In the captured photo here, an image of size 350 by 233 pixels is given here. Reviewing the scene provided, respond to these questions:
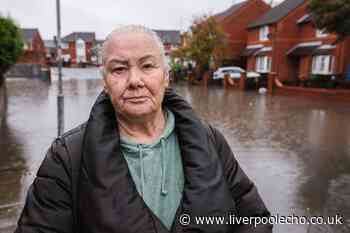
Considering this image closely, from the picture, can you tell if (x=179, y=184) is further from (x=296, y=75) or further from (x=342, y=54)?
(x=296, y=75)

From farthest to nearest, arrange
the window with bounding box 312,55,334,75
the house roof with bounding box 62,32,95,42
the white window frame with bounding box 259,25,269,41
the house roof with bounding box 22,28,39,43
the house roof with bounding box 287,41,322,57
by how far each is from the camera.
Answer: the house roof with bounding box 62,32,95,42
the house roof with bounding box 22,28,39,43
the white window frame with bounding box 259,25,269,41
the house roof with bounding box 287,41,322,57
the window with bounding box 312,55,334,75

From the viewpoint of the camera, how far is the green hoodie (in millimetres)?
1500

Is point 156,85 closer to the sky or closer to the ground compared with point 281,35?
closer to the ground

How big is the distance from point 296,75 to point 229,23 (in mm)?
11580

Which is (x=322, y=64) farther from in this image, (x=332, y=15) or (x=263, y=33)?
(x=332, y=15)

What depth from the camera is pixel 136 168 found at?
60.3 inches

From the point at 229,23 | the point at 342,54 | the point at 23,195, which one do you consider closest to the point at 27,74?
the point at 229,23

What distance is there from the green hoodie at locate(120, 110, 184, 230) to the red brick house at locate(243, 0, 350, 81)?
2657 centimetres

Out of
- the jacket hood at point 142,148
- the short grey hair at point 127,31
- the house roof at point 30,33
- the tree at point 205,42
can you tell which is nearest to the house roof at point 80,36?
the house roof at point 30,33

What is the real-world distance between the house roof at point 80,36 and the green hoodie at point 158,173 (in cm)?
8731

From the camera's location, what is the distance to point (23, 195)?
4.72 metres

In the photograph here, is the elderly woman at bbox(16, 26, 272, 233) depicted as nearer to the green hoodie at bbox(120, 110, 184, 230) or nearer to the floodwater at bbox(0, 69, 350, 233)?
the green hoodie at bbox(120, 110, 184, 230)

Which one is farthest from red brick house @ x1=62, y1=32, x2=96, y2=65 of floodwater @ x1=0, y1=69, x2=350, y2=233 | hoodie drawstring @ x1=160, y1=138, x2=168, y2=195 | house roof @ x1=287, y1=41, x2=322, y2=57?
hoodie drawstring @ x1=160, y1=138, x2=168, y2=195

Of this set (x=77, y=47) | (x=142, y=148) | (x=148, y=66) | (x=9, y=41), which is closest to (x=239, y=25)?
(x=9, y=41)
